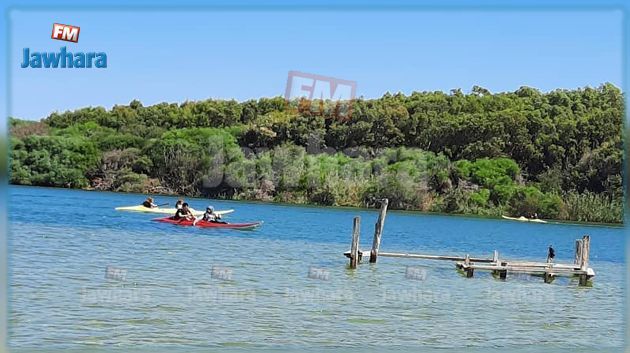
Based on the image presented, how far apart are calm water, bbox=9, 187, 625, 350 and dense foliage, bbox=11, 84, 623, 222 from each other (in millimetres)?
7742

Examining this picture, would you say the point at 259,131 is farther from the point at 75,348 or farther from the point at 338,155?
the point at 75,348

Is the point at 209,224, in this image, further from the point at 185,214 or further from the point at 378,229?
the point at 378,229

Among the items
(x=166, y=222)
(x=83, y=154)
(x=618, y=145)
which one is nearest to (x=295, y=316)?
(x=166, y=222)

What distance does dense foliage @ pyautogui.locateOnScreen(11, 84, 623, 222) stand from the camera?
32.0 meters

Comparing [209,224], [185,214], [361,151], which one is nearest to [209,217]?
[209,224]

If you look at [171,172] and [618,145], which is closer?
[171,172]

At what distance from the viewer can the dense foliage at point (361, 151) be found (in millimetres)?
32000

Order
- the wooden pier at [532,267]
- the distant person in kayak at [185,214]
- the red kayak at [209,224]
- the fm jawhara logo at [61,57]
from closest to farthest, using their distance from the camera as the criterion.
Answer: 1. the fm jawhara logo at [61,57]
2. the wooden pier at [532,267]
3. the red kayak at [209,224]
4. the distant person in kayak at [185,214]

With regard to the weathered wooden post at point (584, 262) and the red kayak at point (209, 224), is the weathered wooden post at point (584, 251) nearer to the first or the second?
the weathered wooden post at point (584, 262)

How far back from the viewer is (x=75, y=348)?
8.61 meters

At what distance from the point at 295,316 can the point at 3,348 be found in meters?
3.77

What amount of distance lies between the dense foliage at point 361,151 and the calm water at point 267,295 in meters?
7.74

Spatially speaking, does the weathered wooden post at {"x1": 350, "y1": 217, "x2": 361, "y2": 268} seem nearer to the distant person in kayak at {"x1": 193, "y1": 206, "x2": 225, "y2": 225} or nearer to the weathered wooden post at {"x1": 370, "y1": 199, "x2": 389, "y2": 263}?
the weathered wooden post at {"x1": 370, "y1": 199, "x2": 389, "y2": 263}

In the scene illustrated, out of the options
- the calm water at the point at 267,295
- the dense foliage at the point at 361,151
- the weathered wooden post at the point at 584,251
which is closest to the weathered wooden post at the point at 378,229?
the calm water at the point at 267,295
